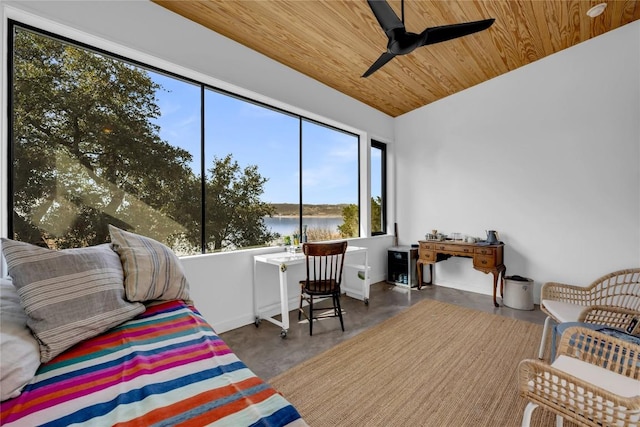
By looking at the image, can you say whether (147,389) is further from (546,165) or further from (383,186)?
(383,186)

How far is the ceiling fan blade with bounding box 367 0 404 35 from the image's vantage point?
1761 millimetres

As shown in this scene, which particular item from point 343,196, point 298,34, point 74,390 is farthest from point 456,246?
point 74,390

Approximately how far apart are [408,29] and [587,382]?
9.96 ft

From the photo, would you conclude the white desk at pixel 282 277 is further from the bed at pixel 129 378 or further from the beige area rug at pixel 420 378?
the bed at pixel 129 378

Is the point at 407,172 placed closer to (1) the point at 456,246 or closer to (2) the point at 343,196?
(2) the point at 343,196

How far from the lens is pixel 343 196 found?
4.53m

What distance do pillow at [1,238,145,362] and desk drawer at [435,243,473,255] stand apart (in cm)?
370

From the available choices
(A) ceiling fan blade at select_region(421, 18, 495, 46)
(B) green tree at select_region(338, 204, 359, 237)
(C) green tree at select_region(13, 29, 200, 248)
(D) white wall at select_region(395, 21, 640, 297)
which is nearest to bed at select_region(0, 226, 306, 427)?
(C) green tree at select_region(13, 29, 200, 248)

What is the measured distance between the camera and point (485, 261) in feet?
11.7

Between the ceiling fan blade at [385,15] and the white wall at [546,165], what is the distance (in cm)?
278

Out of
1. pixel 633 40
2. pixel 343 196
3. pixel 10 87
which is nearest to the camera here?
pixel 10 87

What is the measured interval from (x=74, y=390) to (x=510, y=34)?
14.1 ft

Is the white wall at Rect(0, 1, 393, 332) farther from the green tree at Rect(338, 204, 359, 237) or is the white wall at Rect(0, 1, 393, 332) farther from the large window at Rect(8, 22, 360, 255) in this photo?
the green tree at Rect(338, 204, 359, 237)

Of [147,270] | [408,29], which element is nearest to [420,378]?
[147,270]
